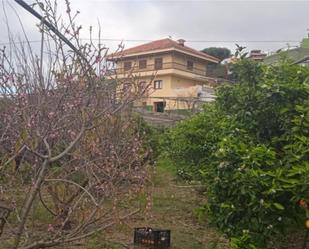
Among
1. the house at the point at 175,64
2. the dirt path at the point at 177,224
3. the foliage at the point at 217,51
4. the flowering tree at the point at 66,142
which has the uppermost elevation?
the foliage at the point at 217,51

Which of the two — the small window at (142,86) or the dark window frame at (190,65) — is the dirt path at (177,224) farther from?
the dark window frame at (190,65)

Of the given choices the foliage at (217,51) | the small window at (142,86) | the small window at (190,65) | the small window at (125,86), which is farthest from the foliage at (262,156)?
the foliage at (217,51)

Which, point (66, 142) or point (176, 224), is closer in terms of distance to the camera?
point (66, 142)

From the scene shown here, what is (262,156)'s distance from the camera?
342 cm

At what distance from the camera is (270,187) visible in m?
3.20

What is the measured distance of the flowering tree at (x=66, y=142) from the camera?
3480 mm

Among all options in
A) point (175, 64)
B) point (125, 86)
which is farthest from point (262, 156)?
point (175, 64)

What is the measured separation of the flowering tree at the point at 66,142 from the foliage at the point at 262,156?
2.90 feet

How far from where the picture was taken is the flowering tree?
3.48 metres

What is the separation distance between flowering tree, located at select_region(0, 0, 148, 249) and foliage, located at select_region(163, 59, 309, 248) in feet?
2.90

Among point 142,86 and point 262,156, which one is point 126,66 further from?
point 262,156

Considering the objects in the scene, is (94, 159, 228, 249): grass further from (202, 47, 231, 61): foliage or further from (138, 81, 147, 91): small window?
(202, 47, 231, 61): foliage

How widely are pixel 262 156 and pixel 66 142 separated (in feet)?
6.53

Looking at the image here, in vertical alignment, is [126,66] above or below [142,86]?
above
